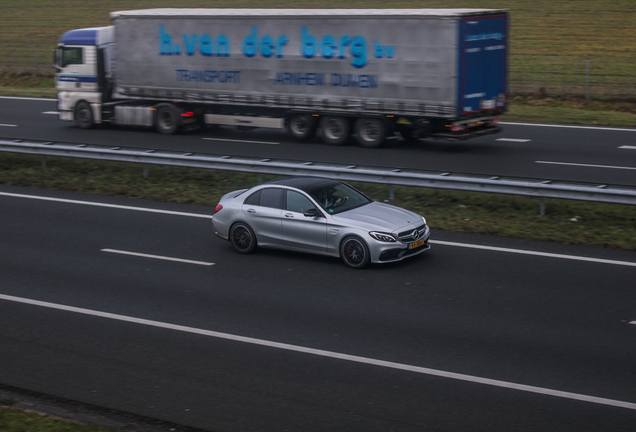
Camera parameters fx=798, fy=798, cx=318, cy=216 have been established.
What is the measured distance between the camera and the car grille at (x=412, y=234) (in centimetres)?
1211

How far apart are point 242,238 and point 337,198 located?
5.73ft

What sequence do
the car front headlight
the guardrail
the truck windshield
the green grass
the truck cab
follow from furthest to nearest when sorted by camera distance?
the truck windshield < the truck cab < the guardrail < the car front headlight < the green grass

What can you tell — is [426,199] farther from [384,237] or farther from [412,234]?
[384,237]

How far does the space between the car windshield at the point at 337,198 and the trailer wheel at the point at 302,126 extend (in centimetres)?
1016

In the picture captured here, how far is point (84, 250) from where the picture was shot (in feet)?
44.6

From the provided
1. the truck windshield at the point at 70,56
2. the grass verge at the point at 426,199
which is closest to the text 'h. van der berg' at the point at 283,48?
the truck windshield at the point at 70,56

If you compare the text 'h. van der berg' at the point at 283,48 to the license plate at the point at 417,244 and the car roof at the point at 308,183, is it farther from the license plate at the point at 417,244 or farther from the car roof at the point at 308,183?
the license plate at the point at 417,244

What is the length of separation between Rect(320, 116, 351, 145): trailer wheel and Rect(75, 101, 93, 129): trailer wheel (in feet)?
28.8

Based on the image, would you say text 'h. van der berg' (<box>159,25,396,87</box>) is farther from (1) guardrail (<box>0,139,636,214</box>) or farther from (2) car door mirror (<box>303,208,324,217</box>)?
(2) car door mirror (<box>303,208,324,217</box>)

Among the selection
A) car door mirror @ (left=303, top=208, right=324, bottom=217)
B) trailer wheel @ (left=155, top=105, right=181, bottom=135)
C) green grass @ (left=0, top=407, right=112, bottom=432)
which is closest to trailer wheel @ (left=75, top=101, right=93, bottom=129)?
trailer wheel @ (left=155, top=105, right=181, bottom=135)

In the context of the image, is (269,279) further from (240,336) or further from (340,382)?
(340,382)

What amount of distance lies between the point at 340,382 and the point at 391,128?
14974 millimetres

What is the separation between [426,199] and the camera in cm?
1655

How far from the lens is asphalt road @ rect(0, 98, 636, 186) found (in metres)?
18.9
